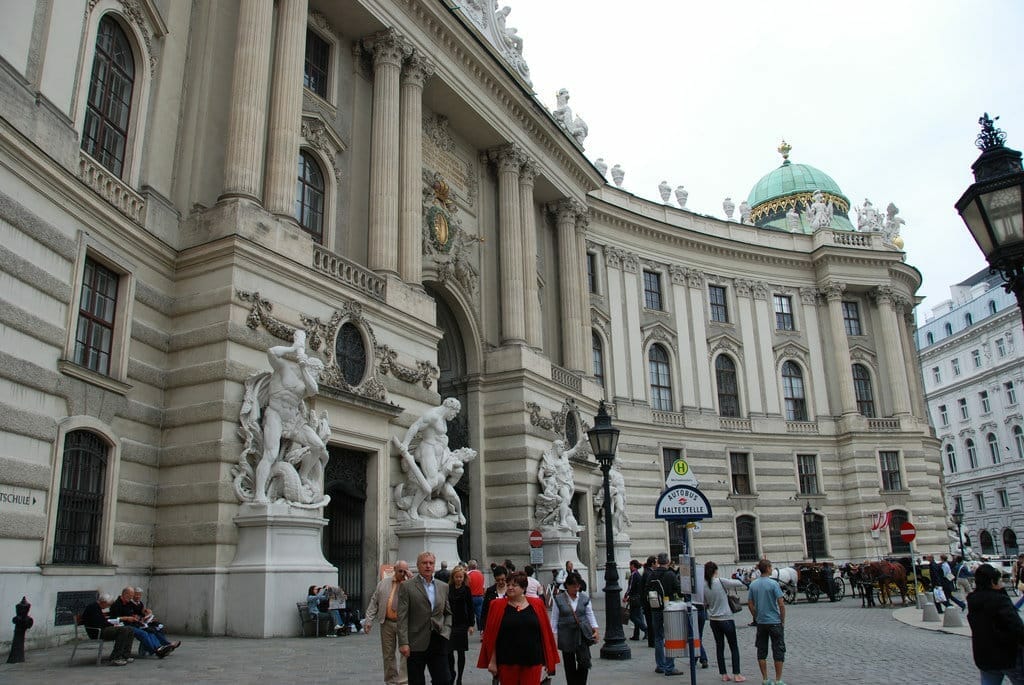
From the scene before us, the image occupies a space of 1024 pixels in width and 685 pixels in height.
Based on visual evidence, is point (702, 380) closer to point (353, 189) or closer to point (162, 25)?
point (353, 189)

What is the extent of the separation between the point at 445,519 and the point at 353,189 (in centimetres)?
966

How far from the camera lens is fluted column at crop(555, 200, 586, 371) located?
34.2 metres

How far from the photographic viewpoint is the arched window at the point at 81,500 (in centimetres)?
1485

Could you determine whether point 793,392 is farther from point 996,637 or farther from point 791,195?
point 996,637

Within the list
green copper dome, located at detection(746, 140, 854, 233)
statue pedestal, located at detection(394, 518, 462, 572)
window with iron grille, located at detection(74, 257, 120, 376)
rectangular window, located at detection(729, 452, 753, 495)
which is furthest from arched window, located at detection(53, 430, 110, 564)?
green copper dome, located at detection(746, 140, 854, 233)

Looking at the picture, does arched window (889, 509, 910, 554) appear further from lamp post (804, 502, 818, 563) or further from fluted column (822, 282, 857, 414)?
fluted column (822, 282, 857, 414)

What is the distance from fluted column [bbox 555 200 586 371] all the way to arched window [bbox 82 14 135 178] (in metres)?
19.6

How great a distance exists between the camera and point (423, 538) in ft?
68.8

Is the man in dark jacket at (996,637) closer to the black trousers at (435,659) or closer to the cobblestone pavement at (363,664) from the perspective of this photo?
the cobblestone pavement at (363,664)

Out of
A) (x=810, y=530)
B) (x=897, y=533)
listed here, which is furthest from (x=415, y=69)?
(x=897, y=533)

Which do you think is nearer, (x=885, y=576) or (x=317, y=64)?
(x=317, y=64)

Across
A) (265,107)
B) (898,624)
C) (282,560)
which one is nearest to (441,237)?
(265,107)

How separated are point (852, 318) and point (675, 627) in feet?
136

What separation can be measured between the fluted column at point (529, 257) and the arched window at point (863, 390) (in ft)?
81.6
